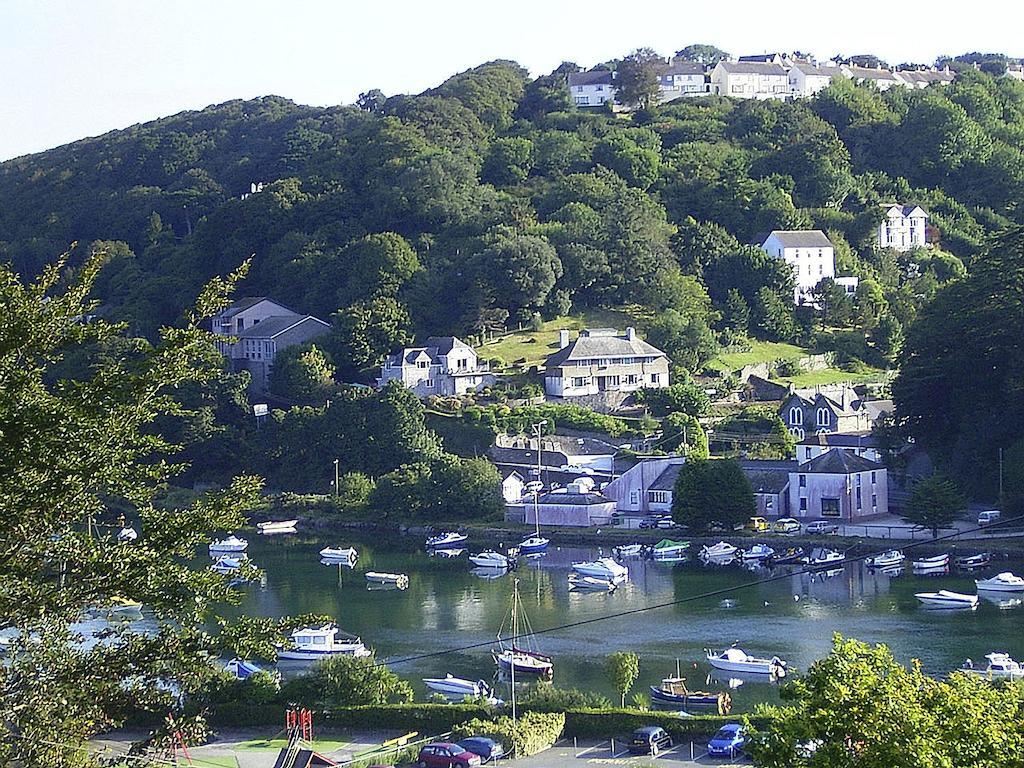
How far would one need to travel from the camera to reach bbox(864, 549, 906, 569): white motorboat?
1964 centimetres

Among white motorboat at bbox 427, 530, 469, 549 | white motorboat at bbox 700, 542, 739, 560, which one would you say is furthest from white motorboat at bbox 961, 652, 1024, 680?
white motorboat at bbox 427, 530, 469, 549

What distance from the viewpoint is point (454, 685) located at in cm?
1391

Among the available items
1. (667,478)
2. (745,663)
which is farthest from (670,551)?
(745,663)

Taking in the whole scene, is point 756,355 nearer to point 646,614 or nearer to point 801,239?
point 801,239

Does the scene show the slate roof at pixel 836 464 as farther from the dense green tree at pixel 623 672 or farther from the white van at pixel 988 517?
the dense green tree at pixel 623 672

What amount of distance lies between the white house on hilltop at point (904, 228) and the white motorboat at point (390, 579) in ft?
68.7

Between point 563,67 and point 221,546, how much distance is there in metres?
28.9

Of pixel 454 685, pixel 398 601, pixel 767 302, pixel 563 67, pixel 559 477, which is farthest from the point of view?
pixel 563 67

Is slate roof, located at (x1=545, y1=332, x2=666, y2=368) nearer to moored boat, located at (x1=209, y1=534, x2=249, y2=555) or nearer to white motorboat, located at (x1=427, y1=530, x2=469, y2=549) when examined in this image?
white motorboat, located at (x1=427, y1=530, x2=469, y2=549)

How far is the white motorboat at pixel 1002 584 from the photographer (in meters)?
17.9

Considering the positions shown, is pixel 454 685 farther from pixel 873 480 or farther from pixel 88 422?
pixel 873 480

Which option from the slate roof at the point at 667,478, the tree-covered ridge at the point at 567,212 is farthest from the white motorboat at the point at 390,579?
the tree-covered ridge at the point at 567,212

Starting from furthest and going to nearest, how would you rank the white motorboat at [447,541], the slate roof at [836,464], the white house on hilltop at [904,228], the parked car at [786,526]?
the white house on hilltop at [904,228]
the white motorboat at [447,541]
the slate roof at [836,464]
the parked car at [786,526]

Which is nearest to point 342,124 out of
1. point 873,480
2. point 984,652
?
point 873,480
